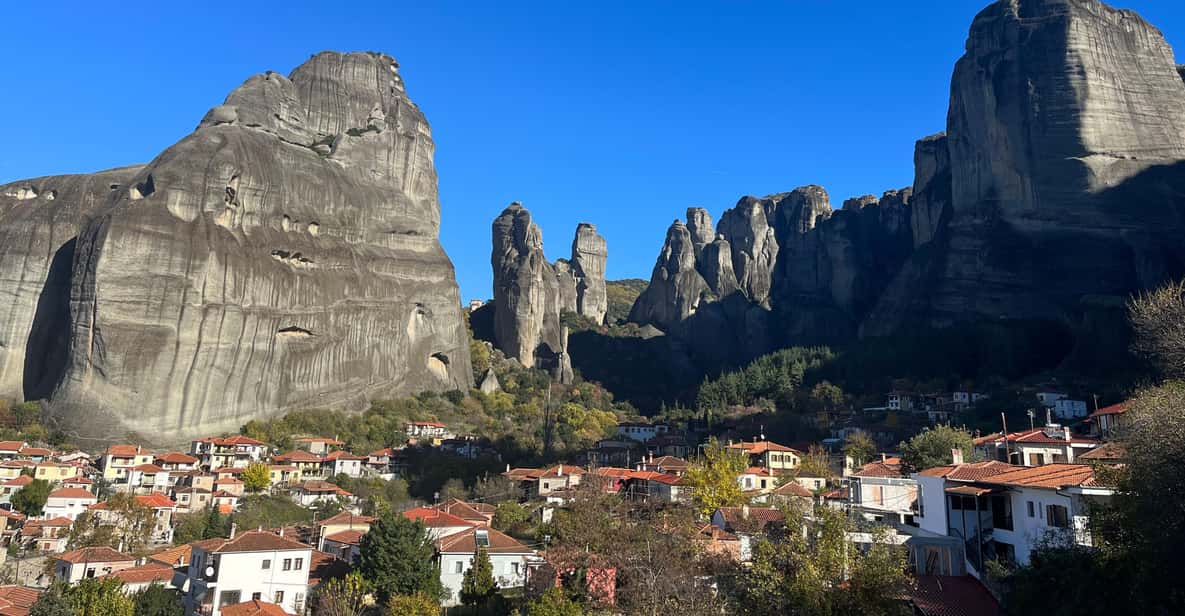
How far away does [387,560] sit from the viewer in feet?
107

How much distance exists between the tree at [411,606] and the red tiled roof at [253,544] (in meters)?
6.84

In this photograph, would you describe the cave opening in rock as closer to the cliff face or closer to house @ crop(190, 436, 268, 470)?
house @ crop(190, 436, 268, 470)

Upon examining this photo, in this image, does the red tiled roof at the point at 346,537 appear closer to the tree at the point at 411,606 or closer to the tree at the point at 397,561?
the tree at the point at 397,561

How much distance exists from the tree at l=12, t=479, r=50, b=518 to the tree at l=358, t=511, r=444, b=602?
88.5 ft

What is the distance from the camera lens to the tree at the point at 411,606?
A: 28.9 m

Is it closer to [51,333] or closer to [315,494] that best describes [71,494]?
[315,494]

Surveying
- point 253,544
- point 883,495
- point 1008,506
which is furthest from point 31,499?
point 1008,506

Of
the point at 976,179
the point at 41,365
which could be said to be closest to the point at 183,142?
the point at 41,365

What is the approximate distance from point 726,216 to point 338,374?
83431mm

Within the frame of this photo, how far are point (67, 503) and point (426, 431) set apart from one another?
35077 mm

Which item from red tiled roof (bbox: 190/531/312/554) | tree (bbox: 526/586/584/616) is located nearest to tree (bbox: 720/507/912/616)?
tree (bbox: 526/586/584/616)

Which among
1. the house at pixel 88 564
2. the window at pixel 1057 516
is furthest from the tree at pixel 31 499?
the window at pixel 1057 516

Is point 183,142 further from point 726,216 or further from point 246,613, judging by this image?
point 726,216

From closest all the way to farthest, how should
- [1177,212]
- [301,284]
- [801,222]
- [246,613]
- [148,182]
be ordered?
[246,613] < [148,182] < [301,284] < [1177,212] < [801,222]
